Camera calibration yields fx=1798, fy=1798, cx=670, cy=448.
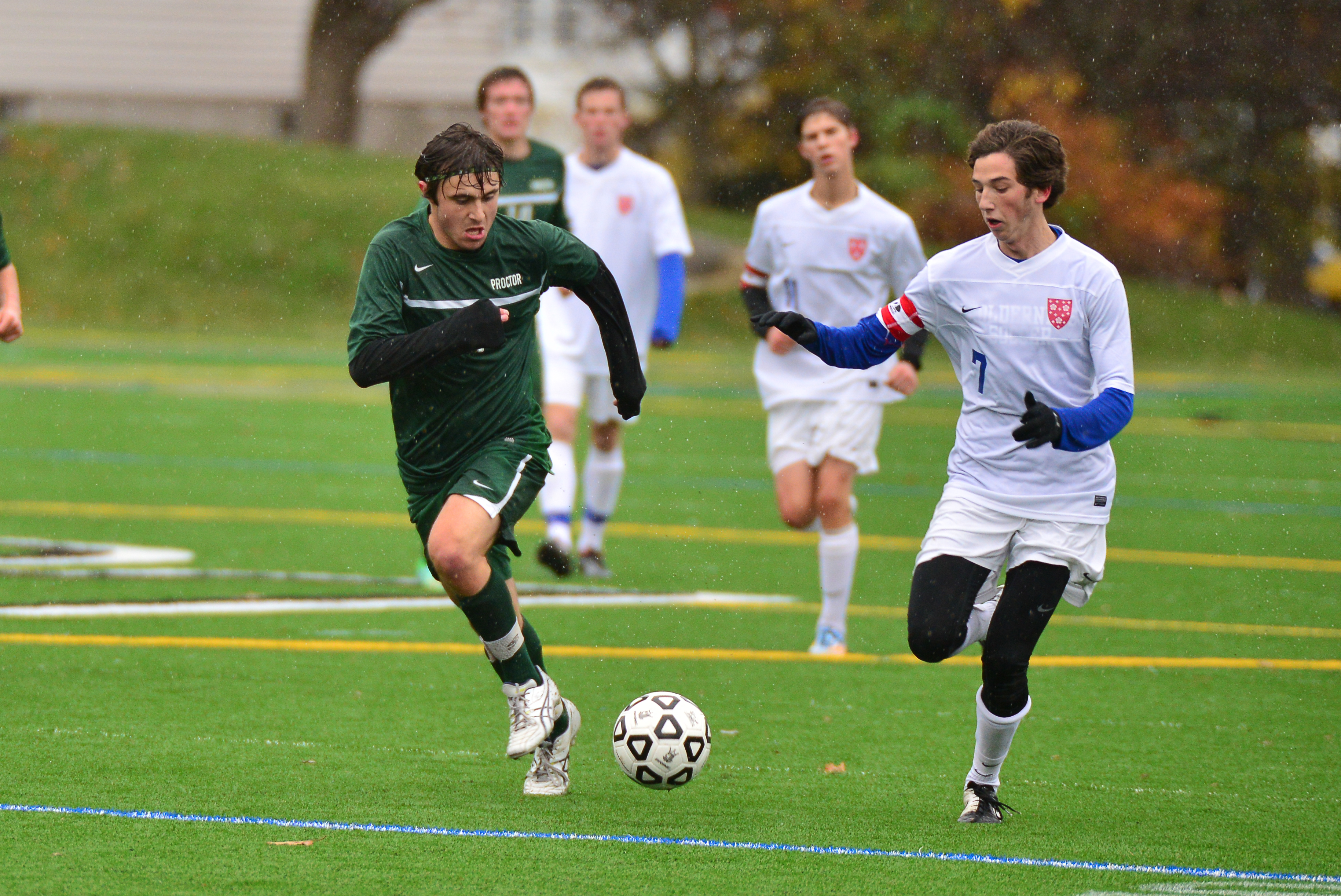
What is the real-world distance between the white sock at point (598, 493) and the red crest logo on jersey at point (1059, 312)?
4.78m

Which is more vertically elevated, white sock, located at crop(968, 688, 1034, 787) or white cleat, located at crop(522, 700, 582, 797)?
white sock, located at crop(968, 688, 1034, 787)

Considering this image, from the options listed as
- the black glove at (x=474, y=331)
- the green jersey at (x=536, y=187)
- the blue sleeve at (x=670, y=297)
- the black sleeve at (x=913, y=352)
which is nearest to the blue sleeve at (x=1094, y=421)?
the black glove at (x=474, y=331)

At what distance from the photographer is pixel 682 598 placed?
905 cm

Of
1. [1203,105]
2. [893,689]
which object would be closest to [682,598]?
[893,689]

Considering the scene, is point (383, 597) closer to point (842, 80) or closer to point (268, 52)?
point (842, 80)

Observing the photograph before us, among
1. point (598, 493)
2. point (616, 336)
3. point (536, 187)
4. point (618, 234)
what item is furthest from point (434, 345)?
point (618, 234)

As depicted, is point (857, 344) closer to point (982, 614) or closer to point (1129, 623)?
point (982, 614)

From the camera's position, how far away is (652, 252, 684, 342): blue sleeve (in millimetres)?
9367

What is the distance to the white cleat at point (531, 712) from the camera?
17.1 feet

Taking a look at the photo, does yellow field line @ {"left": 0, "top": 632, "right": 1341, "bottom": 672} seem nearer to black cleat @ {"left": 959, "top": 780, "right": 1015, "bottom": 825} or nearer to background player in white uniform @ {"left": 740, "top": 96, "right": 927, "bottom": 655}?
background player in white uniform @ {"left": 740, "top": 96, "right": 927, "bottom": 655}

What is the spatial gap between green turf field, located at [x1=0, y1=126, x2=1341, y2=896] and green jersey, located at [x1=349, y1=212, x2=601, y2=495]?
3.39 feet

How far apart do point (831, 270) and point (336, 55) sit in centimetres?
3032

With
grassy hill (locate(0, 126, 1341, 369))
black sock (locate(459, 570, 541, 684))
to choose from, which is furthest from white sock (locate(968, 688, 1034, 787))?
grassy hill (locate(0, 126, 1341, 369))

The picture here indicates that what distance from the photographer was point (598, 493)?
389 inches
